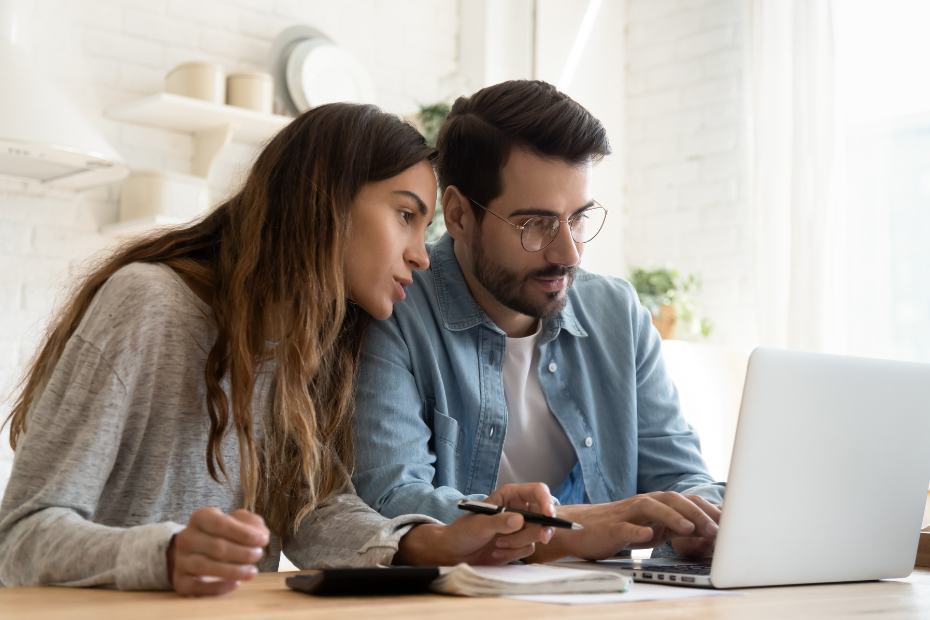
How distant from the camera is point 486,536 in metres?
0.96

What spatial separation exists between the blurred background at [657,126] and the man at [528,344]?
1.10m

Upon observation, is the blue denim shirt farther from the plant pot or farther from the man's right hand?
the plant pot

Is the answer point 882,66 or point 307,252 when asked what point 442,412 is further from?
point 882,66

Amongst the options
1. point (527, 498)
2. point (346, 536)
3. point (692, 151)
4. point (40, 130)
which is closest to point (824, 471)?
point (527, 498)

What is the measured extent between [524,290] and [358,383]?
349mm

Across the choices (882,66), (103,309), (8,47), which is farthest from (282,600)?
(882,66)

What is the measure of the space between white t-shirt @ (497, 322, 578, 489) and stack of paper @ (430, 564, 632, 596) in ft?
2.15

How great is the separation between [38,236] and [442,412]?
76.8 inches

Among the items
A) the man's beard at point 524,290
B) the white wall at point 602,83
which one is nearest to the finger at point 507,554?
the man's beard at point 524,290

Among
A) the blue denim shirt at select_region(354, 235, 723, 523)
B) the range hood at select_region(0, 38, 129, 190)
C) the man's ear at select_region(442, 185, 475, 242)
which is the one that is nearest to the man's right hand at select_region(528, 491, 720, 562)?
the blue denim shirt at select_region(354, 235, 723, 523)

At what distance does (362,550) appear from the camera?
3.41 ft

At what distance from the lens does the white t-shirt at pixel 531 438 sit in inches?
60.4

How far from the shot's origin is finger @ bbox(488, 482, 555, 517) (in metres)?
0.97

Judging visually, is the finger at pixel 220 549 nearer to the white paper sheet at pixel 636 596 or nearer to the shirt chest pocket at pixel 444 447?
the white paper sheet at pixel 636 596
